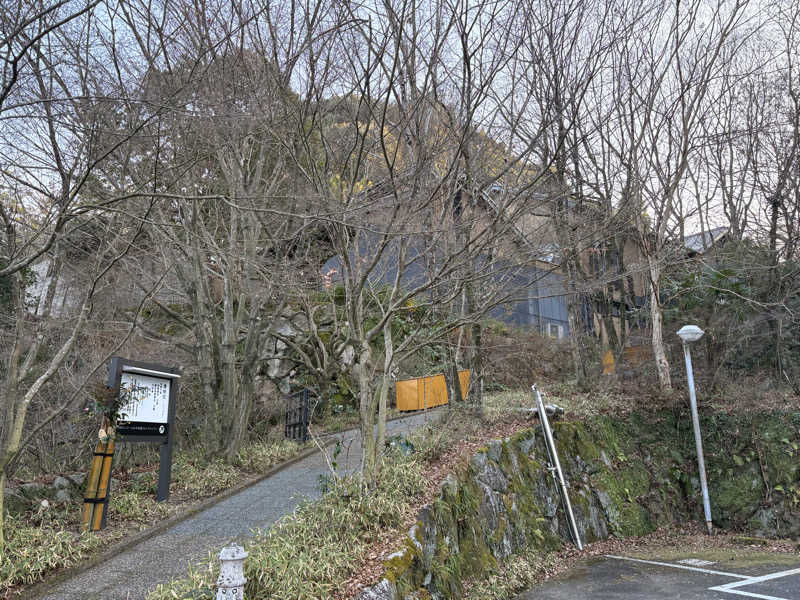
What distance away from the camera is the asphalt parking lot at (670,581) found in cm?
713

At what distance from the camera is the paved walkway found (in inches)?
192

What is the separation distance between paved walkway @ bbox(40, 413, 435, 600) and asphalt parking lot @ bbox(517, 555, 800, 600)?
3404 millimetres

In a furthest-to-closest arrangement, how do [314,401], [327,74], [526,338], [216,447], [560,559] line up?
[526,338]
[314,401]
[216,447]
[560,559]
[327,74]

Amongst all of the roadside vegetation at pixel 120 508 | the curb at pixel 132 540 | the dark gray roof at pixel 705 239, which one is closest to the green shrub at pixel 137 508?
the roadside vegetation at pixel 120 508

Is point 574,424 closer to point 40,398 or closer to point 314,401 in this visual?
point 314,401

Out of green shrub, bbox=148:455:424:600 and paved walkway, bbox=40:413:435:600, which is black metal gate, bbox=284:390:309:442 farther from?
green shrub, bbox=148:455:424:600

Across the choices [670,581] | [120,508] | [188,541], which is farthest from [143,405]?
[670,581]

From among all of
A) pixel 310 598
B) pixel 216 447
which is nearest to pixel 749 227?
pixel 216 447

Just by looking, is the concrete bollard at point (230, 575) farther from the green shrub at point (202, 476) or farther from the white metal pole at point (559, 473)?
the white metal pole at point (559, 473)

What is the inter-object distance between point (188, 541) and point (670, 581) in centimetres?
631

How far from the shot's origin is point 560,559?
351 inches

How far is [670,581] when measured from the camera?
782 cm

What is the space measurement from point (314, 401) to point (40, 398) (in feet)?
23.2

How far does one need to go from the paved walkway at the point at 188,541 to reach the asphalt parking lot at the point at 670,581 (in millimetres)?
3404
